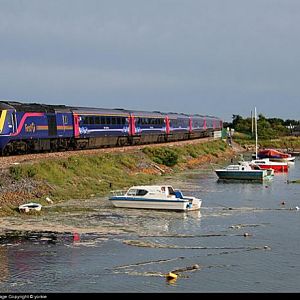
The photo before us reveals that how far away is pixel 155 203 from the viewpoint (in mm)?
39000

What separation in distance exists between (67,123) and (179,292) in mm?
35336

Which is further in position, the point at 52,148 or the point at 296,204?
the point at 52,148

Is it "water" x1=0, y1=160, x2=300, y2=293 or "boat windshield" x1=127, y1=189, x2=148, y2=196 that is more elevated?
"boat windshield" x1=127, y1=189, x2=148, y2=196

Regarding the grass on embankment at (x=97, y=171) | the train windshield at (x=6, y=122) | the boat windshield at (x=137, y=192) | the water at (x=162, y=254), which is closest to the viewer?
the water at (x=162, y=254)

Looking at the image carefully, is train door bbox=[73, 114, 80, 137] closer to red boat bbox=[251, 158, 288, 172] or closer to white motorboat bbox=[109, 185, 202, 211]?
white motorboat bbox=[109, 185, 202, 211]

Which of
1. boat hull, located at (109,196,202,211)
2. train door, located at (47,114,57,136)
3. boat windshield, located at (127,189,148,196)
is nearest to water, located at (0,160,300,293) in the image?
boat hull, located at (109,196,202,211)

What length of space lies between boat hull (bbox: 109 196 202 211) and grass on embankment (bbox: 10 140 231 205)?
3.78m

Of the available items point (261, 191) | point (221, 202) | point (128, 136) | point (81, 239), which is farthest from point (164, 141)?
point (81, 239)

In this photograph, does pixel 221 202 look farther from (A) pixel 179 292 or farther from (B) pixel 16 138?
(A) pixel 179 292

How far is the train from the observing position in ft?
150

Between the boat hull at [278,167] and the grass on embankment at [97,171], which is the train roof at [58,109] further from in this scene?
the boat hull at [278,167]

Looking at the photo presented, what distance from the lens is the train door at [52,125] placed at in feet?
169

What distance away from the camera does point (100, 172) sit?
52188 mm

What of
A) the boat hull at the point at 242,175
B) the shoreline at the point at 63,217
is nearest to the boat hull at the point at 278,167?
the boat hull at the point at 242,175
